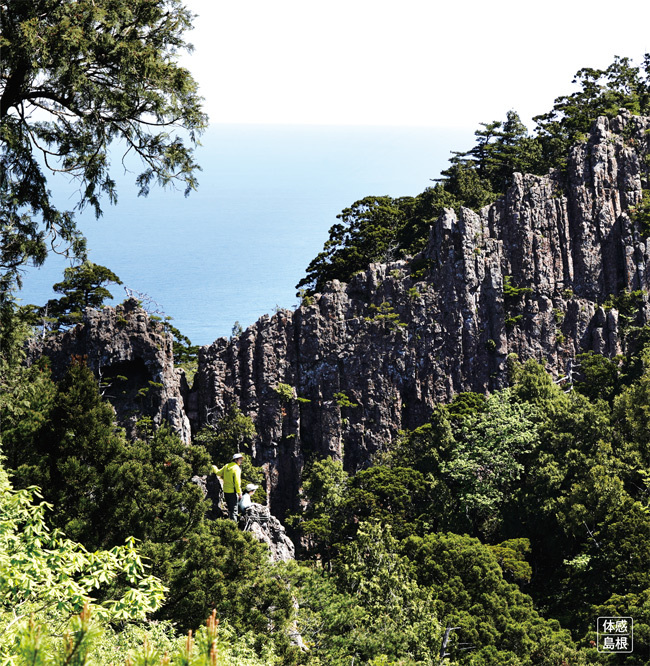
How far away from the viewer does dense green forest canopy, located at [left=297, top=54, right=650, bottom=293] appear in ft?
179

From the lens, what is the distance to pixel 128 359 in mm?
43500

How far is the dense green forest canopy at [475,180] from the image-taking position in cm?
5470

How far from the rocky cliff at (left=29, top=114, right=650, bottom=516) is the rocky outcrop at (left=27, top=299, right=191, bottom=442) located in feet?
0.29

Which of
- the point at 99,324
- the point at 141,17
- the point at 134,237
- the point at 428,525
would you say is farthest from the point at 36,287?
the point at 141,17

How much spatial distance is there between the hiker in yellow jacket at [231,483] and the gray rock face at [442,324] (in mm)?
17687

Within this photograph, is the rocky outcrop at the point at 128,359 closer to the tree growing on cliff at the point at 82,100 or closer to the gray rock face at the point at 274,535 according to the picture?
the gray rock face at the point at 274,535

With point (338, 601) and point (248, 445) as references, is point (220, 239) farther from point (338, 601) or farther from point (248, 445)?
point (338, 601)

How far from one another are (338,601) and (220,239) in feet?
493

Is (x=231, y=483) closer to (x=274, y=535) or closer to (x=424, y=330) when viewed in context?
(x=274, y=535)

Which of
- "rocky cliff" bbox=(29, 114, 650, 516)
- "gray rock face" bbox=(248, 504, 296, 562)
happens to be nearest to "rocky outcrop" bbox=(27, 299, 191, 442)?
"rocky cliff" bbox=(29, 114, 650, 516)

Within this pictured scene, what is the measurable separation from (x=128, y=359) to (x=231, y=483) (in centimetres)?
1872

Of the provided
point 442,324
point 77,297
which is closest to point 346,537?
point 442,324

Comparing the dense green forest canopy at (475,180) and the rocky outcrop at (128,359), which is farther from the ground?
the dense green forest canopy at (475,180)

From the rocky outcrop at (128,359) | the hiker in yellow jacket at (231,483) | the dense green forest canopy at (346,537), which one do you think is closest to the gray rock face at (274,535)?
the hiker in yellow jacket at (231,483)
